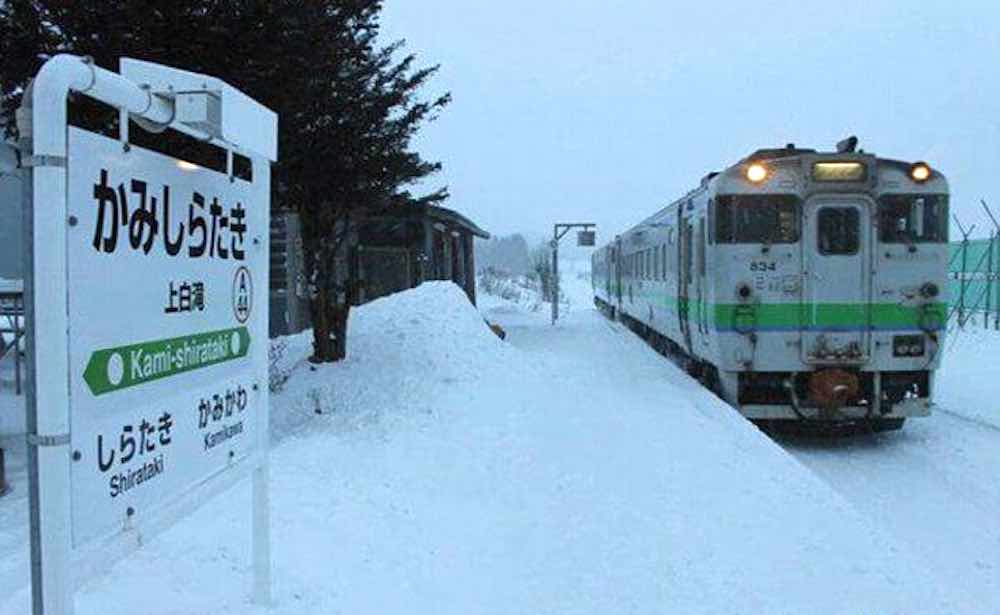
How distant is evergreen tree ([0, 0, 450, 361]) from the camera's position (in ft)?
24.5

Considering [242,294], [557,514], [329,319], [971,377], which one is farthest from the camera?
[971,377]

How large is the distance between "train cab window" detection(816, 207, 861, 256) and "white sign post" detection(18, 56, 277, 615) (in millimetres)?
7873

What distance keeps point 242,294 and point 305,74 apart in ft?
17.0

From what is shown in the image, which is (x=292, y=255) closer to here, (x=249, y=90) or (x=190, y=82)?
(x=249, y=90)

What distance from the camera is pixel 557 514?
237 inches

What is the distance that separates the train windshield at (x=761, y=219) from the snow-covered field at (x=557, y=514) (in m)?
1.86

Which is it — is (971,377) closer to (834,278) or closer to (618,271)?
(834,278)

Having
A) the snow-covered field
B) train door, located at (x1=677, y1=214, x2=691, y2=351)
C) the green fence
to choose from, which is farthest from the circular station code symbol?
the green fence

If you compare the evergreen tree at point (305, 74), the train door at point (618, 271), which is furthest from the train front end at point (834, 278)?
the train door at point (618, 271)

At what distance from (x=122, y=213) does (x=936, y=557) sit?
582cm

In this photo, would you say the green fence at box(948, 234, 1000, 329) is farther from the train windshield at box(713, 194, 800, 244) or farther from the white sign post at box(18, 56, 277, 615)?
the white sign post at box(18, 56, 277, 615)

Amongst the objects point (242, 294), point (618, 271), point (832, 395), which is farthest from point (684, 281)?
point (618, 271)

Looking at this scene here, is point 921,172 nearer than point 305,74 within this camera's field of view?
No

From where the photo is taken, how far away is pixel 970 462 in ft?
30.7
